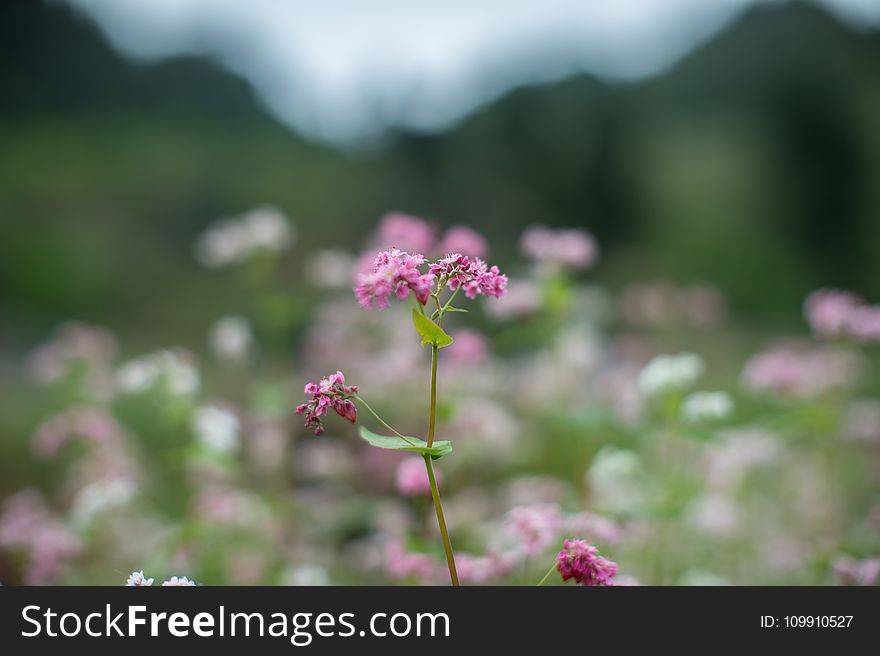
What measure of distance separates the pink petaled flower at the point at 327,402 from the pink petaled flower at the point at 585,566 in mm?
504

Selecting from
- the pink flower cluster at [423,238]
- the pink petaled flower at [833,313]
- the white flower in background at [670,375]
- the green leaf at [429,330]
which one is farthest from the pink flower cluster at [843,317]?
the green leaf at [429,330]

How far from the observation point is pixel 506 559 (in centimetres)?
190

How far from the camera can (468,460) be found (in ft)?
11.9

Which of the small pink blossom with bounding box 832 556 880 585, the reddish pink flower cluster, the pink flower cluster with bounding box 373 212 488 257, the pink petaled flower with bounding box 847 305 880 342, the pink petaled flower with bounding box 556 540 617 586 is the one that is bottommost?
the pink petaled flower with bounding box 556 540 617 586

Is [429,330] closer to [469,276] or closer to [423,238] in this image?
[469,276]

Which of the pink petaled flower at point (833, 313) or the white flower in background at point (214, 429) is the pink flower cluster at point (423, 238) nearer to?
the white flower in background at point (214, 429)

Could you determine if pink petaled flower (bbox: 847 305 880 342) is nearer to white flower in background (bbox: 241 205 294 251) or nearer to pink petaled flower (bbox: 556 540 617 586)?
pink petaled flower (bbox: 556 540 617 586)

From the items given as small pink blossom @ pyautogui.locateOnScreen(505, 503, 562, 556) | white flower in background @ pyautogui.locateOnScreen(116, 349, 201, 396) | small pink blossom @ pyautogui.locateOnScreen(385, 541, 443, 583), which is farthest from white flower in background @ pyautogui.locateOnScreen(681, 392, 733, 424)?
white flower in background @ pyautogui.locateOnScreen(116, 349, 201, 396)

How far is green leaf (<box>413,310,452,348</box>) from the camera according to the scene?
1.29 m

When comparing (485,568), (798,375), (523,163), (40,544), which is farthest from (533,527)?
(523,163)

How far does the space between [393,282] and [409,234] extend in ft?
4.24

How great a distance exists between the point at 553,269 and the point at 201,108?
1644 centimetres

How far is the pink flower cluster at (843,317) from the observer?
271 cm

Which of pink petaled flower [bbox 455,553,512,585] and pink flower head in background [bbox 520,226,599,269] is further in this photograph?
pink flower head in background [bbox 520,226,599,269]
